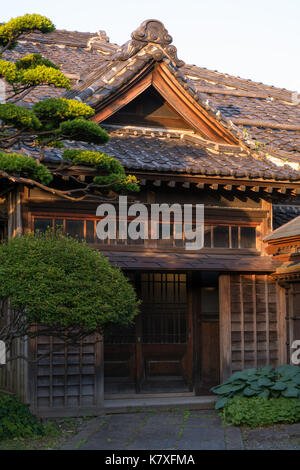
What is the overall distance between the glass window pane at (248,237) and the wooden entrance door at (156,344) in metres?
1.73

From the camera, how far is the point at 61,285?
8375mm

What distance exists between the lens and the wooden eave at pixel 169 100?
12.1m

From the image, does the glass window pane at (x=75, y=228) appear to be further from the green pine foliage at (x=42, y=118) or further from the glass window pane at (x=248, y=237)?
the glass window pane at (x=248, y=237)

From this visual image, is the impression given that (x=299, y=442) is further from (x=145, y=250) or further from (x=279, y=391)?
(x=145, y=250)

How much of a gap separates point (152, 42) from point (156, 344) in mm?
6267

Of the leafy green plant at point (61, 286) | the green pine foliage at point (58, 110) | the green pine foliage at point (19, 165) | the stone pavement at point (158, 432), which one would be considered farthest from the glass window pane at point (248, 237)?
the green pine foliage at point (19, 165)

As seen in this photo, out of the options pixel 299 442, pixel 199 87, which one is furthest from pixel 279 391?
pixel 199 87

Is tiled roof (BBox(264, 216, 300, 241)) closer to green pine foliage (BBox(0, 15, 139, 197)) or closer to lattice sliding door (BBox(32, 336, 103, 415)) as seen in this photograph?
green pine foliage (BBox(0, 15, 139, 197))

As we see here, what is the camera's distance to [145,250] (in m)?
11.6

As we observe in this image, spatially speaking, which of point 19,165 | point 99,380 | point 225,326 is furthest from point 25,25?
point 225,326

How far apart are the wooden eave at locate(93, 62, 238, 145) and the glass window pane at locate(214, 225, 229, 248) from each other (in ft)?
6.15

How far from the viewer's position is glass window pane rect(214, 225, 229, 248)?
39.6ft

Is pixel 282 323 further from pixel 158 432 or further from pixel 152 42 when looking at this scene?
pixel 152 42

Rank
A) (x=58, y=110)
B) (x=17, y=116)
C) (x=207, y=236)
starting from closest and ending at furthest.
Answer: (x=17, y=116)
(x=58, y=110)
(x=207, y=236)
